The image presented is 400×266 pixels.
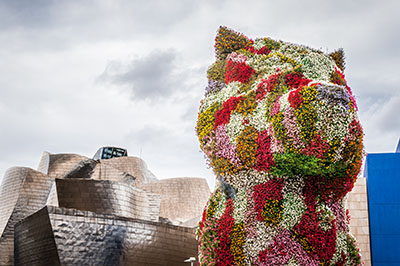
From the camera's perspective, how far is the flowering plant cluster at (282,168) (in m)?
10.3

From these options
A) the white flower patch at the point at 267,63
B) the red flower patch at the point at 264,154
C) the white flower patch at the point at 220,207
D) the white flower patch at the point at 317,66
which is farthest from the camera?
the white flower patch at the point at 267,63

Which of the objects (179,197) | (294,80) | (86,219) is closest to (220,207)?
(294,80)

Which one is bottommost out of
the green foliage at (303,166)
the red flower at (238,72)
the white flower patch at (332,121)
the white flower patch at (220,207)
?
the white flower patch at (220,207)

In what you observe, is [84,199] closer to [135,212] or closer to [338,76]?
[135,212]

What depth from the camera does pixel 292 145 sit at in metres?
10.4

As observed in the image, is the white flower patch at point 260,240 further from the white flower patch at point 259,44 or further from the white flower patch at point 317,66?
the white flower patch at point 259,44

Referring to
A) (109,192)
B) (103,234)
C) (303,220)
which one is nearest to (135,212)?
(109,192)

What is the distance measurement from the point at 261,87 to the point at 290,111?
142cm

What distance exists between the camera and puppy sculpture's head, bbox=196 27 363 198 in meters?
10.3

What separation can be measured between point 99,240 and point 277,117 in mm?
6538

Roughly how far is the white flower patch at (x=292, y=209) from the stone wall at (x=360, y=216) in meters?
10.6

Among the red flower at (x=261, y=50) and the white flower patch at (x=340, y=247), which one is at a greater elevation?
the red flower at (x=261, y=50)

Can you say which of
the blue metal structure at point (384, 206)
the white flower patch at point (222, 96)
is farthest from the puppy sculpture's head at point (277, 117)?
the blue metal structure at point (384, 206)

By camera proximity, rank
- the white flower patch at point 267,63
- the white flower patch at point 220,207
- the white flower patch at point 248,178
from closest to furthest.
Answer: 1. the white flower patch at point 248,178
2. the white flower patch at point 220,207
3. the white flower patch at point 267,63
